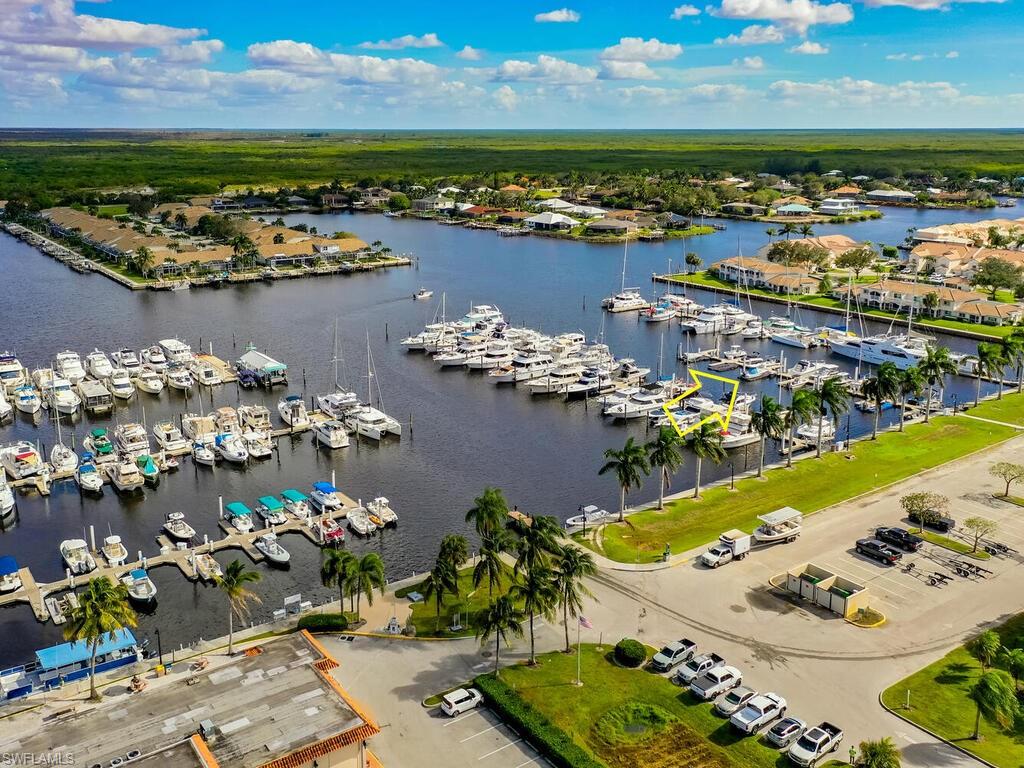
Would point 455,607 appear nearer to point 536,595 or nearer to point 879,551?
point 536,595

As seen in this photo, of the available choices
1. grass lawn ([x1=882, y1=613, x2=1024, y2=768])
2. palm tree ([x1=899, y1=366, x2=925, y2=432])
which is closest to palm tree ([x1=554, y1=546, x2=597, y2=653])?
grass lawn ([x1=882, y1=613, x2=1024, y2=768])

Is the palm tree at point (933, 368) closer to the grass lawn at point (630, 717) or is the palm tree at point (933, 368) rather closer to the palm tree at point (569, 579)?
the palm tree at point (569, 579)

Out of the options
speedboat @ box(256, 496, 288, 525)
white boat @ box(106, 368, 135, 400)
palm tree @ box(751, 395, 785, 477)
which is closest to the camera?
speedboat @ box(256, 496, 288, 525)

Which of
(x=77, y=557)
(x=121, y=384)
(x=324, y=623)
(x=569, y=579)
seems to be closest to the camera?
(x=569, y=579)

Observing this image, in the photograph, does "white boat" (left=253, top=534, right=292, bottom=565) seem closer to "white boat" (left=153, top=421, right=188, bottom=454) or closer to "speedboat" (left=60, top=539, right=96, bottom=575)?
"speedboat" (left=60, top=539, right=96, bottom=575)

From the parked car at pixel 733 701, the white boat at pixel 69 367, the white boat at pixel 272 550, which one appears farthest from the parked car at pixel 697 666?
the white boat at pixel 69 367

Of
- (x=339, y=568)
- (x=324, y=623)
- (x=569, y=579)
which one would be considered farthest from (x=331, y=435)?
(x=569, y=579)
